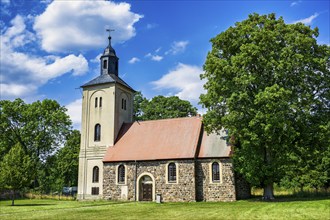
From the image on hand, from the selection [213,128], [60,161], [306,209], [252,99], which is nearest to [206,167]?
[213,128]

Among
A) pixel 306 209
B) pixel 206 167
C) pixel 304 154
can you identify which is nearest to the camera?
pixel 306 209

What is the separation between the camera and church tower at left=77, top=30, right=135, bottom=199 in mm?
32188

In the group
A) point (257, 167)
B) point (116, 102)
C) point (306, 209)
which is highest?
point (116, 102)

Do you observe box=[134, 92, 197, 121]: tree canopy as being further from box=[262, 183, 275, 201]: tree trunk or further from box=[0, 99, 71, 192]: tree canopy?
box=[262, 183, 275, 201]: tree trunk

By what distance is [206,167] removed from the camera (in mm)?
27422

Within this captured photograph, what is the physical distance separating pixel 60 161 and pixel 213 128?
25.6 m

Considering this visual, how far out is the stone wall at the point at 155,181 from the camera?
89.7 ft

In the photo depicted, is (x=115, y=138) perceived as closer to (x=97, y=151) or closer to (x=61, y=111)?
(x=97, y=151)

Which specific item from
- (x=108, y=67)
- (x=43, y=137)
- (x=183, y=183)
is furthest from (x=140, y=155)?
(x=43, y=137)

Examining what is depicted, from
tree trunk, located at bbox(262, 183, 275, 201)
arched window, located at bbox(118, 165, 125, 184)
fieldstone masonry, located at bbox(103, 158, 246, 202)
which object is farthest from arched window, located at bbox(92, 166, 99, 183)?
tree trunk, located at bbox(262, 183, 275, 201)

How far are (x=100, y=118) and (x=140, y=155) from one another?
6.46 metres

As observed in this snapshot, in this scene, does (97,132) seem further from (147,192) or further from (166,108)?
(166,108)

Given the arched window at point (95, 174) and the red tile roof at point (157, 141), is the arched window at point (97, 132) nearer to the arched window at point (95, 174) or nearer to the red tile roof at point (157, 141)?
the red tile roof at point (157, 141)

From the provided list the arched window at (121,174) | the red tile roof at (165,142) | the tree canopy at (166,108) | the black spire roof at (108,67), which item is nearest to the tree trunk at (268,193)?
the red tile roof at (165,142)
